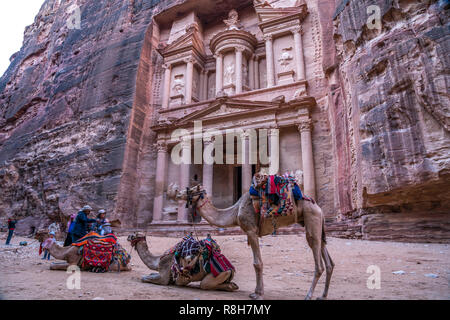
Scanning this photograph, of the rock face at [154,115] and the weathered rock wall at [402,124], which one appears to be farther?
the rock face at [154,115]

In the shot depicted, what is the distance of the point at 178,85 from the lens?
818 inches

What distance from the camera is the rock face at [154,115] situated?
8.36 metres

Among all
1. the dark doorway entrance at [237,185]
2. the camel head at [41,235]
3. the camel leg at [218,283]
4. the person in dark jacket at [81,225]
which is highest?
the dark doorway entrance at [237,185]

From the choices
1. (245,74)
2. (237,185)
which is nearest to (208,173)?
(237,185)

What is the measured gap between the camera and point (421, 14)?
913 centimetres

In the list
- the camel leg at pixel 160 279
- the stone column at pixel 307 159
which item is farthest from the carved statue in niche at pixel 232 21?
the camel leg at pixel 160 279

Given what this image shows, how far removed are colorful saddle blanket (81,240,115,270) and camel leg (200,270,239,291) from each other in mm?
2611

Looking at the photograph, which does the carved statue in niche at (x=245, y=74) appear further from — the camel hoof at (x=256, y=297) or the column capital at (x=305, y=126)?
the camel hoof at (x=256, y=297)

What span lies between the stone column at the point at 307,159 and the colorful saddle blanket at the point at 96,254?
10276mm

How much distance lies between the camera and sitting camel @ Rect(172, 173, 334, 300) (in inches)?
150

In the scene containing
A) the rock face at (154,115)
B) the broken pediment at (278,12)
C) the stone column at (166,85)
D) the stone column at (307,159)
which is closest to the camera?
the rock face at (154,115)

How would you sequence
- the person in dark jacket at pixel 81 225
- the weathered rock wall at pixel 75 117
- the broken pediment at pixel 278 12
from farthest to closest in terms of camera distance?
the broken pediment at pixel 278 12 < the weathered rock wall at pixel 75 117 < the person in dark jacket at pixel 81 225

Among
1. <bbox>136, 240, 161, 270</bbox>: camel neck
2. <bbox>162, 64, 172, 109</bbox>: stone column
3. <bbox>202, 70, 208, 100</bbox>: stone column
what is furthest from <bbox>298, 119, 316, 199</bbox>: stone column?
<bbox>136, 240, 161, 270</bbox>: camel neck

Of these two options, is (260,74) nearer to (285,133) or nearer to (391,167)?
(285,133)
